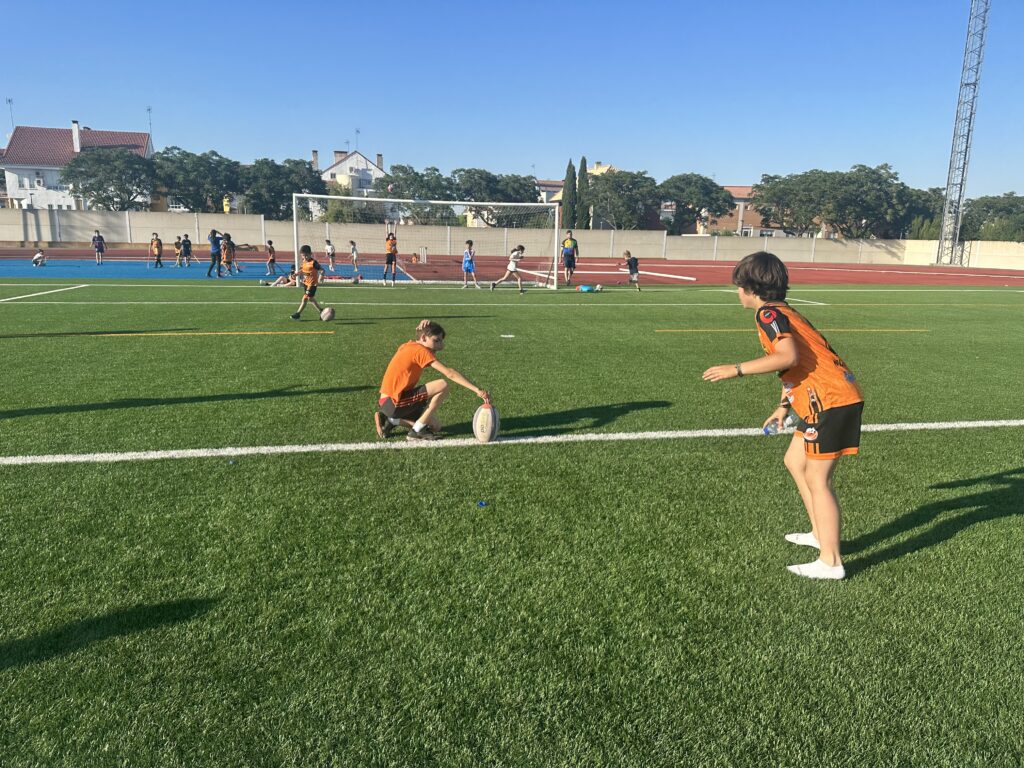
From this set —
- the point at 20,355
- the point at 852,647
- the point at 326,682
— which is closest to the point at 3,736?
the point at 326,682

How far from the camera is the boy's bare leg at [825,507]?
3.45m

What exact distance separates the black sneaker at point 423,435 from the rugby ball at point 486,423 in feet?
1.46

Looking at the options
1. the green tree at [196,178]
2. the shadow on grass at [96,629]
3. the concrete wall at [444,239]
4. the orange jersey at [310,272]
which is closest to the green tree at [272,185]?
the green tree at [196,178]

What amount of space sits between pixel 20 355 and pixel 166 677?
30.5 ft

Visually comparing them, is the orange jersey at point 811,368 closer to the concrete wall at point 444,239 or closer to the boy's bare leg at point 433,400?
the boy's bare leg at point 433,400

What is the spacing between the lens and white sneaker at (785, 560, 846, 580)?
3537mm

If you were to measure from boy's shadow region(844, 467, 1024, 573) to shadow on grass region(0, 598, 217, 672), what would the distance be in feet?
12.0

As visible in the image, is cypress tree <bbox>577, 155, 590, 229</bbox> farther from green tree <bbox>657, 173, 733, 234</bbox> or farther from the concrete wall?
the concrete wall

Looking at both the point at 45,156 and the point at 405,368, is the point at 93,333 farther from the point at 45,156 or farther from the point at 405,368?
the point at 45,156

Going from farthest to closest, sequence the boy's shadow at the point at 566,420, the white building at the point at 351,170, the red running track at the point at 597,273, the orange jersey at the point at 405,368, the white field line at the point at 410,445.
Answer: the white building at the point at 351,170 → the red running track at the point at 597,273 → the boy's shadow at the point at 566,420 → the orange jersey at the point at 405,368 → the white field line at the point at 410,445

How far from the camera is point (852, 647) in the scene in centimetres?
296

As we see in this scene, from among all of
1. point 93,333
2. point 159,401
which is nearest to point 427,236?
point 93,333

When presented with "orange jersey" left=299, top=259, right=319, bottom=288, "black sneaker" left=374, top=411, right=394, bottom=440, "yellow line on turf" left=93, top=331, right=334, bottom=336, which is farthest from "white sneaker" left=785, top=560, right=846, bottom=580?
"orange jersey" left=299, top=259, right=319, bottom=288

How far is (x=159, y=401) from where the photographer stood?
7.12 meters
